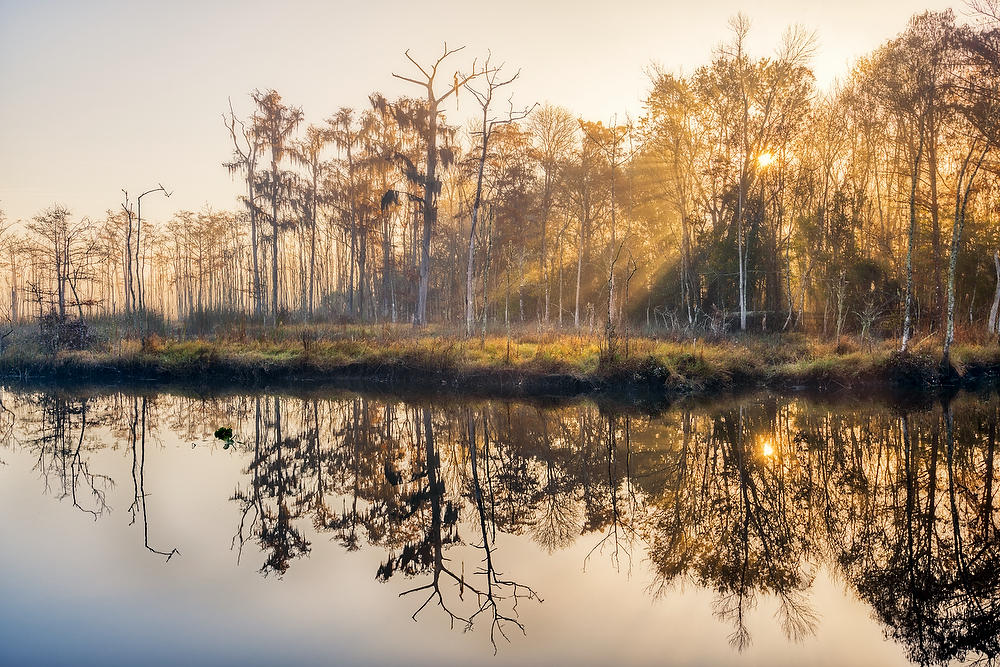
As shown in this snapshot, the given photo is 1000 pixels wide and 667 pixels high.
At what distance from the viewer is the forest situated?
19.0 m

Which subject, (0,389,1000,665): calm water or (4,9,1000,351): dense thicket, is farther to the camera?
(4,9,1000,351): dense thicket

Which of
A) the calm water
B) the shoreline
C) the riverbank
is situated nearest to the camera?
the calm water

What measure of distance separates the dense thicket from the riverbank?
134 cm

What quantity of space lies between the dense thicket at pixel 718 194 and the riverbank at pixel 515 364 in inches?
52.6

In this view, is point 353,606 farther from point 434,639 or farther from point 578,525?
point 578,525

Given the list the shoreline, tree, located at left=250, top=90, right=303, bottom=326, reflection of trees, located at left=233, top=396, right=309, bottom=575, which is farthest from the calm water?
tree, located at left=250, top=90, right=303, bottom=326

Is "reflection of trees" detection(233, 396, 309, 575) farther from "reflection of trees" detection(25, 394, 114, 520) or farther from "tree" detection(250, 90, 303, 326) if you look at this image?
"tree" detection(250, 90, 303, 326)

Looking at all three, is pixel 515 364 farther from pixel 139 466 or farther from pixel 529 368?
pixel 139 466

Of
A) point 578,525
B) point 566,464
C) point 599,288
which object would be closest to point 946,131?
point 599,288

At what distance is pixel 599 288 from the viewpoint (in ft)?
104

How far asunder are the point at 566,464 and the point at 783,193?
2077 centimetres

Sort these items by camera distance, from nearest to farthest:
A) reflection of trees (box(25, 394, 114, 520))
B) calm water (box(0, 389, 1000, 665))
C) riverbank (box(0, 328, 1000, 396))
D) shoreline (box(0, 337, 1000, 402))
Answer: calm water (box(0, 389, 1000, 665))
reflection of trees (box(25, 394, 114, 520))
shoreline (box(0, 337, 1000, 402))
riverbank (box(0, 328, 1000, 396))

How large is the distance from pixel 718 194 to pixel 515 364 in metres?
13.7

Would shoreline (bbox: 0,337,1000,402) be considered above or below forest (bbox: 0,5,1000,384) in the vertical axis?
below
